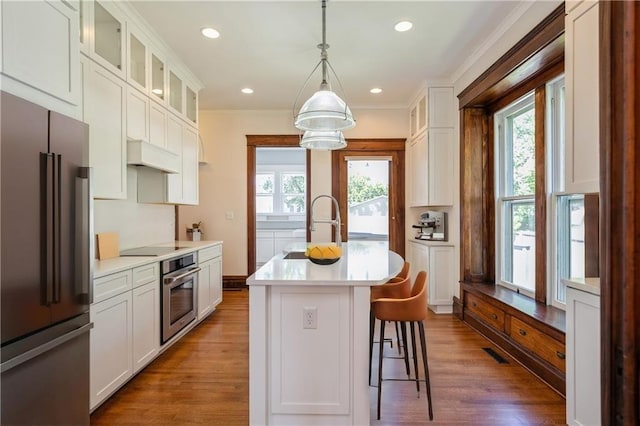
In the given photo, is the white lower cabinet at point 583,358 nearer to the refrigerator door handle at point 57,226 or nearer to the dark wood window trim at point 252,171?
the refrigerator door handle at point 57,226

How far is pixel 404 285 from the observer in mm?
2529

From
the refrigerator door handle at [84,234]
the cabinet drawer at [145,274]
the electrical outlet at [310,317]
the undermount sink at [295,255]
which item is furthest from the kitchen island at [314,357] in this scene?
the cabinet drawer at [145,274]

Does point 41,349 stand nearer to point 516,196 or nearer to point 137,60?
point 137,60

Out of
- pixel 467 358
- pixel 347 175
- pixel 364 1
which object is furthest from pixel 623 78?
pixel 347 175

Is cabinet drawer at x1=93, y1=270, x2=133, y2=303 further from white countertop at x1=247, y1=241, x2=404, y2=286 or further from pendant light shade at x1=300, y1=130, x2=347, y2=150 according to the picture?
pendant light shade at x1=300, y1=130, x2=347, y2=150

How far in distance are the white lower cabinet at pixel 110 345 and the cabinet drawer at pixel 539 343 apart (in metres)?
3.01

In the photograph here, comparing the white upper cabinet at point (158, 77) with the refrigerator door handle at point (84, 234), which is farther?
the white upper cabinet at point (158, 77)

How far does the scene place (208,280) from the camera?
394 centimetres

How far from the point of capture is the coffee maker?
4570mm

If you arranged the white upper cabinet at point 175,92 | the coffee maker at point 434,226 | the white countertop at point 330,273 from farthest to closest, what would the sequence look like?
the coffee maker at point 434,226
the white upper cabinet at point 175,92
the white countertop at point 330,273

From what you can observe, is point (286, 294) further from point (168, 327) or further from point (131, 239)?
point (131, 239)

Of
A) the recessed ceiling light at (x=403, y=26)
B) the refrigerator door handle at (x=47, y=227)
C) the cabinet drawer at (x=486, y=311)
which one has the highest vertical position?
the recessed ceiling light at (x=403, y=26)

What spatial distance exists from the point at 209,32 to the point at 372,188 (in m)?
3.35

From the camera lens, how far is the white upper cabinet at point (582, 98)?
1.66m
